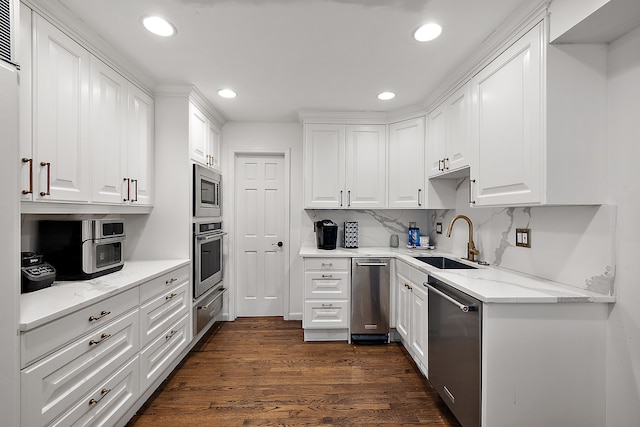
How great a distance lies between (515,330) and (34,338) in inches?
83.9

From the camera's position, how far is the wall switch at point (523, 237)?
180 cm

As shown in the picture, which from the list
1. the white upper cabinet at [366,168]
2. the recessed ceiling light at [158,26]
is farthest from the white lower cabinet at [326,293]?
the recessed ceiling light at [158,26]

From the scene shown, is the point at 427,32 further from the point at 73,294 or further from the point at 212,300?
the point at 212,300

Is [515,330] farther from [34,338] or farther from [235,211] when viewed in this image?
[235,211]

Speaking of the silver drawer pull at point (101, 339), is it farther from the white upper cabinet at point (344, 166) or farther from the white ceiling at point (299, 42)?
the white upper cabinet at point (344, 166)

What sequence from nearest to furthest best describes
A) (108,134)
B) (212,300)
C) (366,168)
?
(108,134) < (212,300) < (366,168)

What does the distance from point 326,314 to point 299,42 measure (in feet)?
7.89

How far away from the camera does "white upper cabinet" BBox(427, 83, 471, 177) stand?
6.86ft

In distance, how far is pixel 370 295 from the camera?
2740mm

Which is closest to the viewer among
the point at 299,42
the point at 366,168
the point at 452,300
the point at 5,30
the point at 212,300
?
the point at 5,30

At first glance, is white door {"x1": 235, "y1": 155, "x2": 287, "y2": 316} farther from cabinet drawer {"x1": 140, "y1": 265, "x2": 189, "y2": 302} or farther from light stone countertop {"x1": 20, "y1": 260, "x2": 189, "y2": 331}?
light stone countertop {"x1": 20, "y1": 260, "x2": 189, "y2": 331}

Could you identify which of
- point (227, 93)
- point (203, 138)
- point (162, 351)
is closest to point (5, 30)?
point (227, 93)

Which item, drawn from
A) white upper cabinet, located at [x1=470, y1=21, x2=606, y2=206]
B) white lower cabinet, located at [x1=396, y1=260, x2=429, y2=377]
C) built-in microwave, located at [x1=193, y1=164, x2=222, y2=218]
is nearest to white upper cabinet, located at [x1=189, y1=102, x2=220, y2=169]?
built-in microwave, located at [x1=193, y1=164, x2=222, y2=218]

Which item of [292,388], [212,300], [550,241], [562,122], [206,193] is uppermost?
[562,122]
